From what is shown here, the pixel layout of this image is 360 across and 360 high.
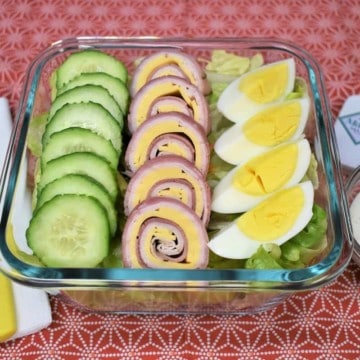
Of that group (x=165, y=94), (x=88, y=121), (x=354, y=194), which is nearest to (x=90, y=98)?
(x=88, y=121)

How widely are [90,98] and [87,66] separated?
0.17m

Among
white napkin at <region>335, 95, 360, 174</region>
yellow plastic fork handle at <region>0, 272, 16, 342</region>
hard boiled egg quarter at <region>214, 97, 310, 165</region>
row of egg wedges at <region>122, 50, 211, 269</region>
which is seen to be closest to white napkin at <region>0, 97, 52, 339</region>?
yellow plastic fork handle at <region>0, 272, 16, 342</region>

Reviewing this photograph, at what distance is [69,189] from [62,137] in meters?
→ 0.16

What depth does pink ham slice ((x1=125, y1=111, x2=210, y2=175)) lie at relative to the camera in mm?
1315

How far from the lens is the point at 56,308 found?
1.32 meters

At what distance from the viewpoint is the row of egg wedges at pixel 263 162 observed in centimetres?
118

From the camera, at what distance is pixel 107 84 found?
144 centimetres

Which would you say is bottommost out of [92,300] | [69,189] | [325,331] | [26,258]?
[325,331]

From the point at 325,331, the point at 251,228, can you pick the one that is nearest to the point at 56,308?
the point at 251,228

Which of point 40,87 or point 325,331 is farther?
point 40,87

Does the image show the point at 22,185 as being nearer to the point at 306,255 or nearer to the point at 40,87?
the point at 40,87

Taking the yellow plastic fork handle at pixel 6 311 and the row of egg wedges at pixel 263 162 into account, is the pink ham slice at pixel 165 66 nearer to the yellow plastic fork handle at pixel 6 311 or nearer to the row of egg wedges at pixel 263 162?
the row of egg wedges at pixel 263 162

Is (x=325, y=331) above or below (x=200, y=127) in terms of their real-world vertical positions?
below

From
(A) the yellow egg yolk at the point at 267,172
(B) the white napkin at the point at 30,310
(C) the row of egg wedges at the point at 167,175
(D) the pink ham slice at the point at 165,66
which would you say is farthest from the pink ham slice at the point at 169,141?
(B) the white napkin at the point at 30,310
